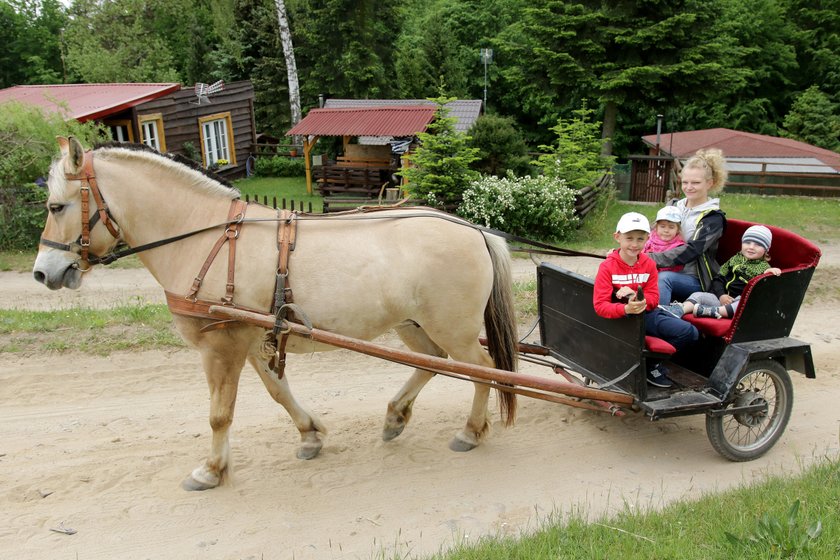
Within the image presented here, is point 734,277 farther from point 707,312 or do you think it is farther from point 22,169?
point 22,169

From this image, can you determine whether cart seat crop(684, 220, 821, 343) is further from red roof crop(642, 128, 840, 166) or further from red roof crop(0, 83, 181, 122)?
red roof crop(642, 128, 840, 166)

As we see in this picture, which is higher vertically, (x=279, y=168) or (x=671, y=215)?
(x=671, y=215)

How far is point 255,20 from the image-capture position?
32.1 m

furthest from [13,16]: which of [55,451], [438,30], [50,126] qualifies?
[55,451]

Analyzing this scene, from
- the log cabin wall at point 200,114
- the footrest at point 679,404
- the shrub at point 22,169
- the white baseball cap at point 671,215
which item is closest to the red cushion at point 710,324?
the footrest at point 679,404

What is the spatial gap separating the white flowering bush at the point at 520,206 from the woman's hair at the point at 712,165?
8269mm

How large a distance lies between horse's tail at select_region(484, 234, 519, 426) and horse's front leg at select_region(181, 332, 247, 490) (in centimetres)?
194

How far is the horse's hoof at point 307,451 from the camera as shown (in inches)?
191

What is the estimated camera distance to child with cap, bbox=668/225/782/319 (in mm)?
4762

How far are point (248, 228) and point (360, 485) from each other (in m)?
2.03

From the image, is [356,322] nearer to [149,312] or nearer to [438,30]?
[149,312]

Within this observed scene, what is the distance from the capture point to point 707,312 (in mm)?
4766

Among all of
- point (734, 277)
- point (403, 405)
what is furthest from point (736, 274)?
point (403, 405)

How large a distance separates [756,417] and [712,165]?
2.05 m
